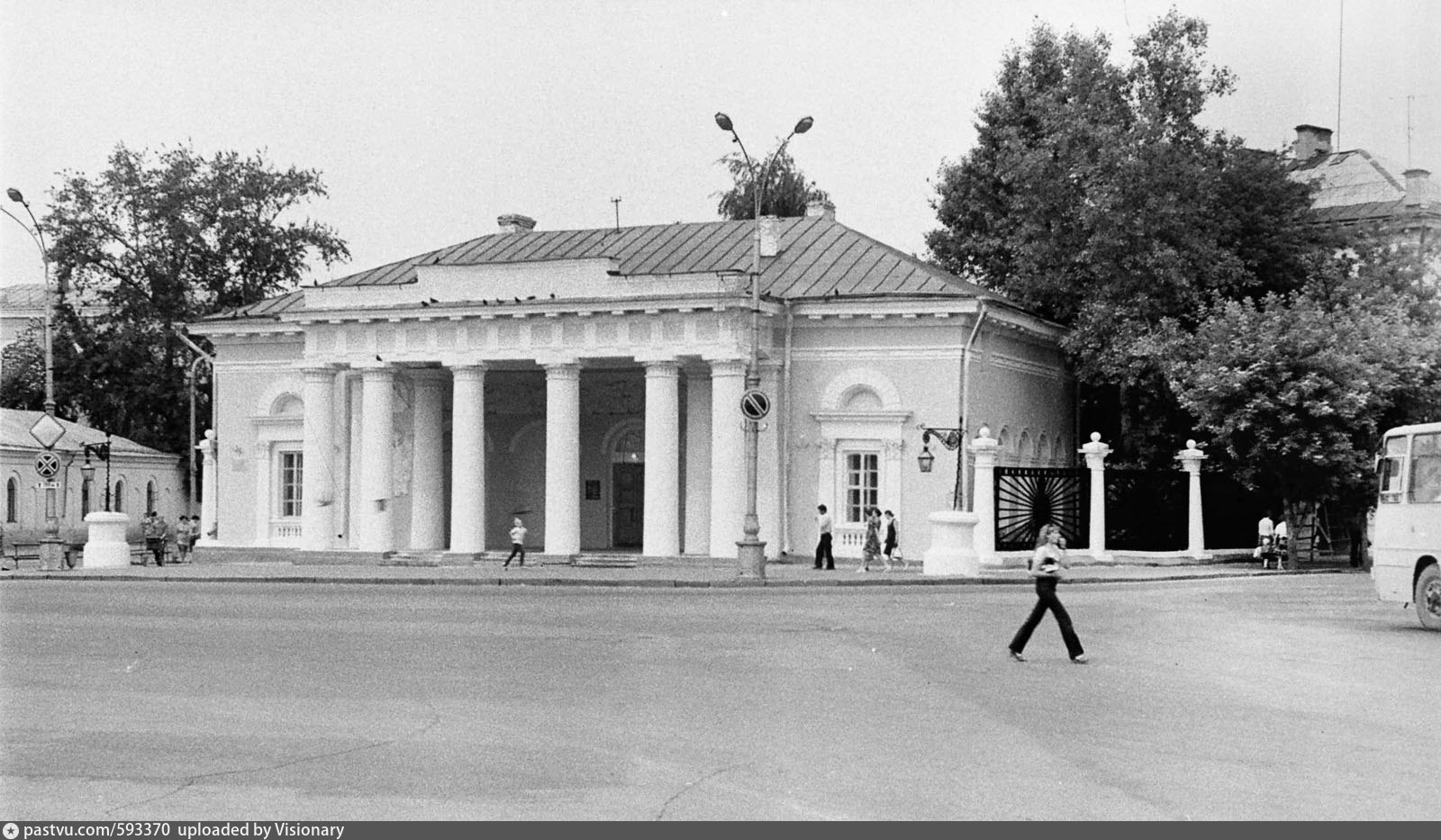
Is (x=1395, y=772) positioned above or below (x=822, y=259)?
below

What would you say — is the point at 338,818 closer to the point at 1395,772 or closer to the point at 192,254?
the point at 1395,772

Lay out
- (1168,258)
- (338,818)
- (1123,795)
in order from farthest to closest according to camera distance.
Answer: (1168,258)
(1123,795)
(338,818)

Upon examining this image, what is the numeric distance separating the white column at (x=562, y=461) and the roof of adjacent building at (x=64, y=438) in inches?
770

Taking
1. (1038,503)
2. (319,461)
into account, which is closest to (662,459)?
(1038,503)

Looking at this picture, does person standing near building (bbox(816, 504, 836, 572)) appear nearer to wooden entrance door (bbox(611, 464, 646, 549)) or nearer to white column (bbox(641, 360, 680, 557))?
white column (bbox(641, 360, 680, 557))

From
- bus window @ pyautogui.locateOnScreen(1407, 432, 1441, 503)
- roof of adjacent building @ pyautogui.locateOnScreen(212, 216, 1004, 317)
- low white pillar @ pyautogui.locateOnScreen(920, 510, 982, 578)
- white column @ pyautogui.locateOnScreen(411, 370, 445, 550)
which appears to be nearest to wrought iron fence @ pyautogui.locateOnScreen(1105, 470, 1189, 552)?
roof of adjacent building @ pyautogui.locateOnScreen(212, 216, 1004, 317)

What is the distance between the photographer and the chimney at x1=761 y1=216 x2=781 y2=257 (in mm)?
44188

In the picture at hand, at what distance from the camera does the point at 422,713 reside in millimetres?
12922

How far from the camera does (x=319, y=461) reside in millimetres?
43938

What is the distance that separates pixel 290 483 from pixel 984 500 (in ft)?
61.9

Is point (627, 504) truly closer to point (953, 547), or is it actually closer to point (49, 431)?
point (953, 547)

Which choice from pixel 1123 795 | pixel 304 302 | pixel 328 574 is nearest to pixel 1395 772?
pixel 1123 795

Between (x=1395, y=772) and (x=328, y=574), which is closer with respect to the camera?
(x=1395, y=772)

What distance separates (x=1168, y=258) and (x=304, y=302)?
20.9 metres
